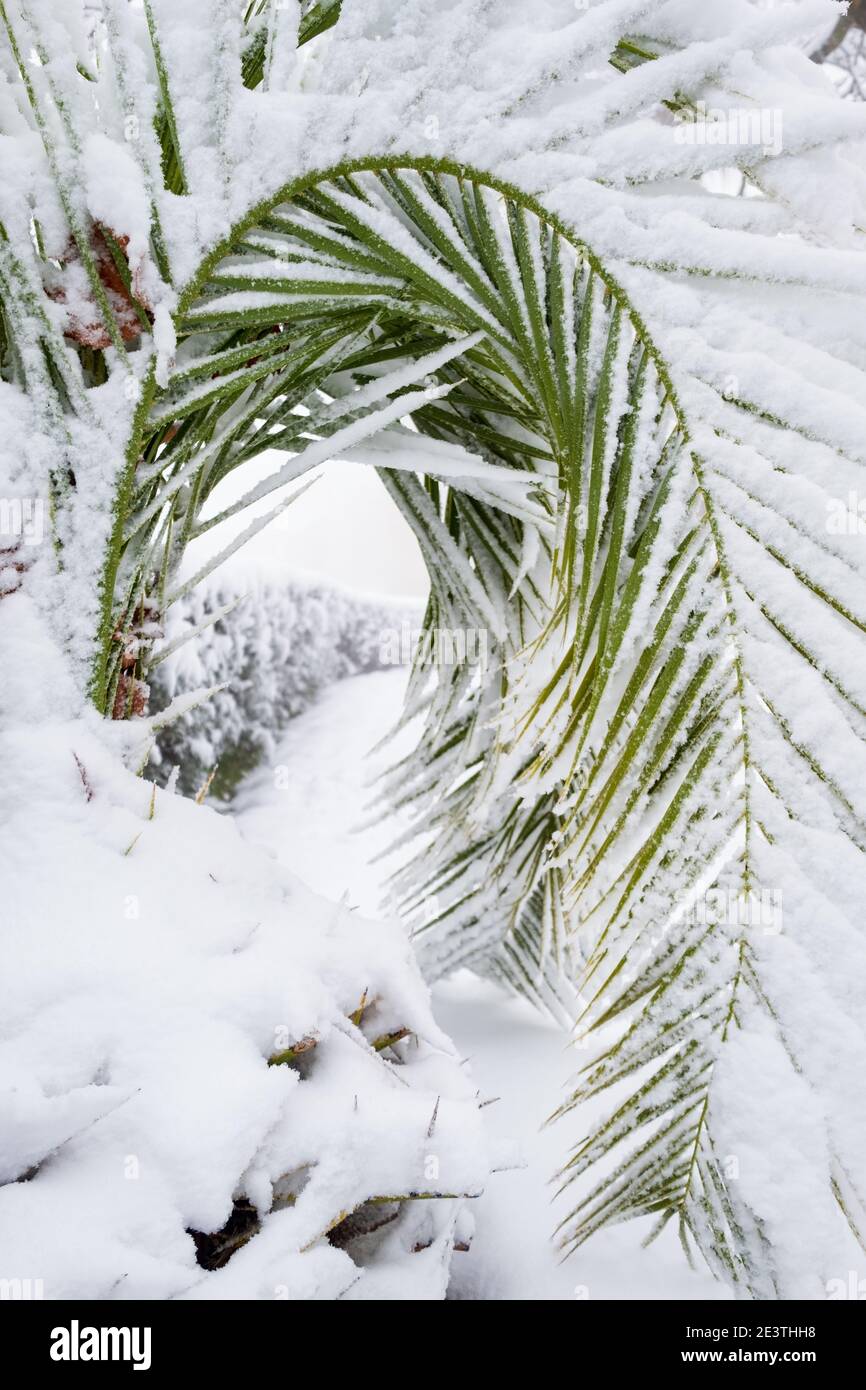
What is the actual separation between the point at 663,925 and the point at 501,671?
0.58m

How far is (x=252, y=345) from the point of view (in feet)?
2.16

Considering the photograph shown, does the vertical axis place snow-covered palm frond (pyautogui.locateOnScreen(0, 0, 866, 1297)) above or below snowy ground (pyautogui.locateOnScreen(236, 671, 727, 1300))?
above

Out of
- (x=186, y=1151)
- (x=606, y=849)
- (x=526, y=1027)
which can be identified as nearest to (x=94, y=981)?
(x=186, y=1151)

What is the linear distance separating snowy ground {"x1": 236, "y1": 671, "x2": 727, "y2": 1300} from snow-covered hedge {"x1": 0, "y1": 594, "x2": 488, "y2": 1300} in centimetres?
9

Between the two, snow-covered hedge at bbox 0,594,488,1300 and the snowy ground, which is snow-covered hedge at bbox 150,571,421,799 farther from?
snow-covered hedge at bbox 0,594,488,1300

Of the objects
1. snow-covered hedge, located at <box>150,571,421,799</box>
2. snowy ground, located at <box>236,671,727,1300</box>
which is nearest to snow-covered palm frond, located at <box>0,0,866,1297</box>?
snowy ground, located at <box>236,671,727,1300</box>

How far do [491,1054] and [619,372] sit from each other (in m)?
0.93


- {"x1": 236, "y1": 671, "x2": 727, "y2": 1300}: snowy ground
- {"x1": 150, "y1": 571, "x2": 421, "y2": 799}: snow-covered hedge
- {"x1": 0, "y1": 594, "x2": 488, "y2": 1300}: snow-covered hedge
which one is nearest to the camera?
{"x1": 0, "y1": 594, "x2": 488, "y2": 1300}: snow-covered hedge

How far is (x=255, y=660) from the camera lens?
8.54 feet

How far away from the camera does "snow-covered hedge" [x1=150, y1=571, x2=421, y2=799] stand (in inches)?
88.8

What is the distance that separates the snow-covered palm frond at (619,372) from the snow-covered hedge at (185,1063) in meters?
0.10

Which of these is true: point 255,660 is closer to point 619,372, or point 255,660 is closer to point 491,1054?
point 491,1054

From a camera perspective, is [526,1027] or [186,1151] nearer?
[186,1151]
